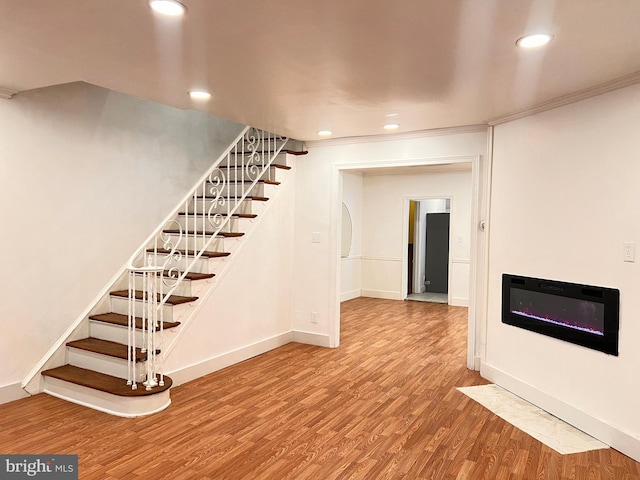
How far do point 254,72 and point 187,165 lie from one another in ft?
8.74

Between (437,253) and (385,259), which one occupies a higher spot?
(437,253)

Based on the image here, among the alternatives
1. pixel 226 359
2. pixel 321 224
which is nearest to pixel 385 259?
pixel 321 224

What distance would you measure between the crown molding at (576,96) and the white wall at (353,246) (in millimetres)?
4736

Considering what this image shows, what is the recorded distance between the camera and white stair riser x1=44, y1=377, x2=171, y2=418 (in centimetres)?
356

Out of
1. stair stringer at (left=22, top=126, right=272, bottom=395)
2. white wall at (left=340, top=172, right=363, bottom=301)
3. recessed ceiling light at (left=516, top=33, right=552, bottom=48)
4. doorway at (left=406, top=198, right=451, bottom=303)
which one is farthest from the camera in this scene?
doorway at (left=406, top=198, right=451, bottom=303)

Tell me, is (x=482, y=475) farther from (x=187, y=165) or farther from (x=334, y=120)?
(x=187, y=165)

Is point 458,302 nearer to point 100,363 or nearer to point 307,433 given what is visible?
point 307,433

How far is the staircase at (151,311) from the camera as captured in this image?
3.69 m

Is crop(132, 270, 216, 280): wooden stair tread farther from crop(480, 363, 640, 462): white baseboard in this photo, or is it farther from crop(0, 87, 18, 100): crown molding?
crop(480, 363, 640, 462): white baseboard

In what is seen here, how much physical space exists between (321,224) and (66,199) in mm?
2737

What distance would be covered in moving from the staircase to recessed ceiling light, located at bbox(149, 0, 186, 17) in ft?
6.53

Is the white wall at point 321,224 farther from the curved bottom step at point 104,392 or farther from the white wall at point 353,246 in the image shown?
the white wall at point 353,246

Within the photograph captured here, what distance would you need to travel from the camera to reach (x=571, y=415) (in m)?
3.50

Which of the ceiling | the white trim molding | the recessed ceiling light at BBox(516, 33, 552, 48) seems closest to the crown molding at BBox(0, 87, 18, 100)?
the ceiling
